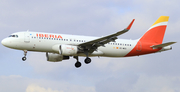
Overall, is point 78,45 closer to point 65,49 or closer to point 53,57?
point 65,49

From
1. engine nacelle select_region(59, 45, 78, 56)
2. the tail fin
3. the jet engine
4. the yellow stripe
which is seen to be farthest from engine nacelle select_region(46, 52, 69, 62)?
the yellow stripe

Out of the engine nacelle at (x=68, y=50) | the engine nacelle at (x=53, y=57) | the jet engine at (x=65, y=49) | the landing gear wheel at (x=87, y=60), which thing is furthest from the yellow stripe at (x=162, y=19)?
the engine nacelle at (x=53, y=57)

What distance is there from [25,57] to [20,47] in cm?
159

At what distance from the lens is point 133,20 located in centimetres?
4166

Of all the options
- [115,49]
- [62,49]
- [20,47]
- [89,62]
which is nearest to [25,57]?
[20,47]

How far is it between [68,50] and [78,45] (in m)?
1.72

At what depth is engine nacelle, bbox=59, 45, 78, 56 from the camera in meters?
46.6

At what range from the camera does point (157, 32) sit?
2157 inches

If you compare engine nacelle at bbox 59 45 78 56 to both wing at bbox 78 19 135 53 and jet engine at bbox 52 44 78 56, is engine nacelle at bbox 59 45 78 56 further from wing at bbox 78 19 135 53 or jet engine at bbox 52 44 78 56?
wing at bbox 78 19 135 53

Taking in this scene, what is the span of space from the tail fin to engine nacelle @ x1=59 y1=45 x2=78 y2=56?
1196 cm

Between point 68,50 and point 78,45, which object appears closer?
point 68,50

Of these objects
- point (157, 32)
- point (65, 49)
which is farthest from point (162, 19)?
point (65, 49)

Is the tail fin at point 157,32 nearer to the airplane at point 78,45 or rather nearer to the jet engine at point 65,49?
the airplane at point 78,45

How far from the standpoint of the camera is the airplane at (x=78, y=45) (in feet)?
153
